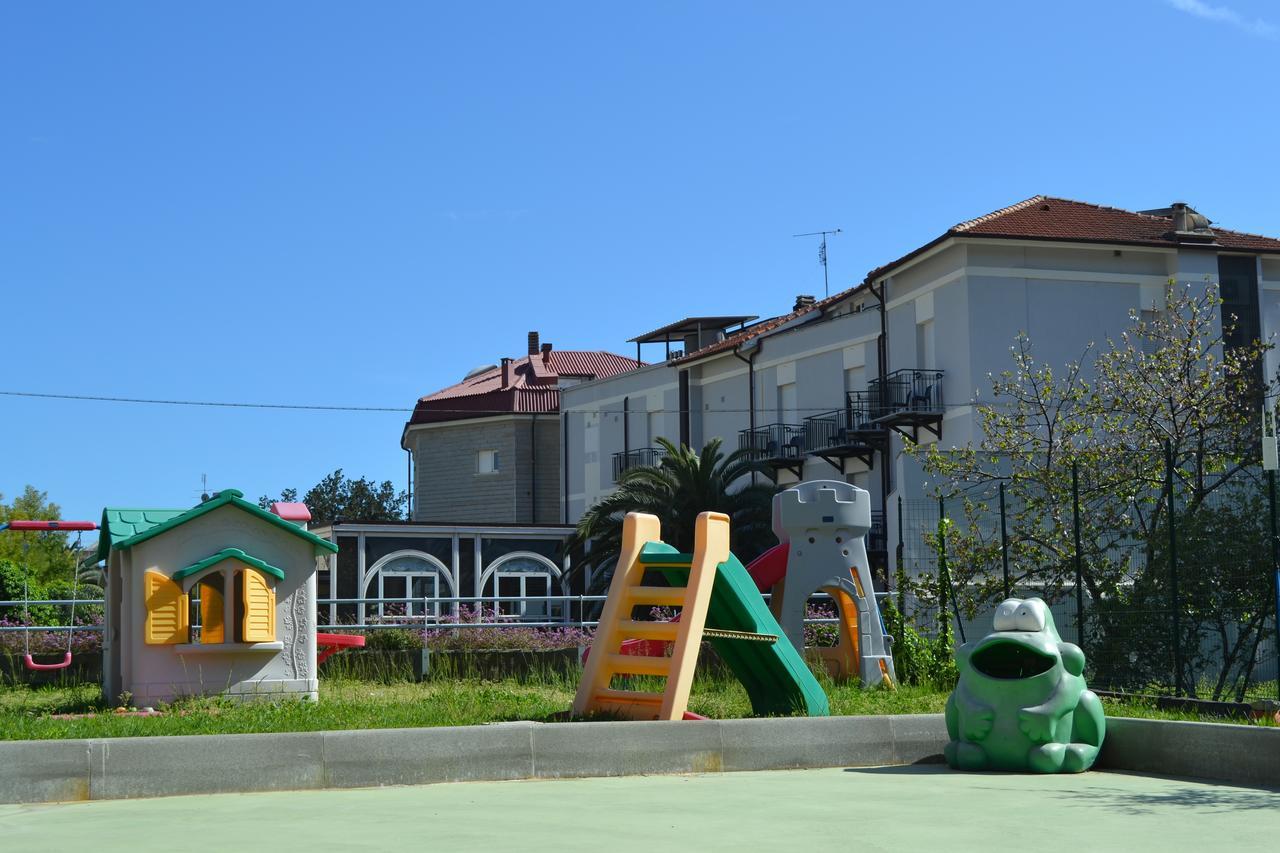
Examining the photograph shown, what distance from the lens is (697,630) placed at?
1117 centimetres

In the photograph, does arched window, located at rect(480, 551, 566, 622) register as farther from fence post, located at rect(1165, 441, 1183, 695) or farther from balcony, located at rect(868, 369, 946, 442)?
fence post, located at rect(1165, 441, 1183, 695)

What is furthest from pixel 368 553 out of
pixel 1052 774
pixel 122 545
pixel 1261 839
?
pixel 1261 839

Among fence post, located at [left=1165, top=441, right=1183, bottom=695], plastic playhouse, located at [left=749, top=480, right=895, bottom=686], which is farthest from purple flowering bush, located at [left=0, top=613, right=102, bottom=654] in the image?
fence post, located at [left=1165, top=441, right=1183, bottom=695]

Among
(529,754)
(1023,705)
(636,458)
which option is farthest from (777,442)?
(529,754)

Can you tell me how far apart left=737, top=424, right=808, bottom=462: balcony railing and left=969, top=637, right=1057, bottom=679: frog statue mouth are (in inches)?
1191

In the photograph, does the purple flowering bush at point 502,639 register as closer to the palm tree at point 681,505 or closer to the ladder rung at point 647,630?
the ladder rung at point 647,630

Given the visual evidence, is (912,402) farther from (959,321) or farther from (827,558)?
(827,558)

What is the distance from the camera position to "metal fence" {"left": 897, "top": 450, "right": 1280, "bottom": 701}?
1387cm

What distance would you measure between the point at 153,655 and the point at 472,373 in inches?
2031

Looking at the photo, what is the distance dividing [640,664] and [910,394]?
25703 millimetres

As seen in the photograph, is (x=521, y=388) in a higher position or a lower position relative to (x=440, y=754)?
higher

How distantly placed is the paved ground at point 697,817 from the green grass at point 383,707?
164 centimetres

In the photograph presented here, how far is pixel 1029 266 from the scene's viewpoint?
116 feet

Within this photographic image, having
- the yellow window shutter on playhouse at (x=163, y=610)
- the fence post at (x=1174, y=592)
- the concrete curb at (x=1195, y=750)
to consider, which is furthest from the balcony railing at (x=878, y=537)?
the concrete curb at (x=1195, y=750)
